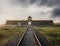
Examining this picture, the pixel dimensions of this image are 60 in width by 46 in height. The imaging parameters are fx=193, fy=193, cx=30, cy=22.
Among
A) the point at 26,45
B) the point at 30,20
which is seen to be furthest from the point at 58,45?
the point at 30,20

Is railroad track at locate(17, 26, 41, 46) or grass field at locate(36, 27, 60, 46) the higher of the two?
railroad track at locate(17, 26, 41, 46)

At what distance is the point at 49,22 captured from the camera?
322ft

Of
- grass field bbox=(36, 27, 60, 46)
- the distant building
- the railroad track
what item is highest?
the railroad track

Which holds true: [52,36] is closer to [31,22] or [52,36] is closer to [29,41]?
[29,41]

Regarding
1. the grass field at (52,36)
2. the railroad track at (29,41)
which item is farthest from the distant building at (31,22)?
the railroad track at (29,41)

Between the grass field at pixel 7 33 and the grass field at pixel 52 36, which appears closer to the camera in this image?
the grass field at pixel 52 36

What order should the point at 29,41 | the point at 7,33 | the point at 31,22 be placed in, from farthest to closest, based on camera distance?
the point at 31,22 < the point at 7,33 < the point at 29,41

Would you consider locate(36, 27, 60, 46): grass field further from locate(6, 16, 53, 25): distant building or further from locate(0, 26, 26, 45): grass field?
locate(6, 16, 53, 25): distant building

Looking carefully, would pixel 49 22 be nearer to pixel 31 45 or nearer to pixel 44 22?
pixel 44 22

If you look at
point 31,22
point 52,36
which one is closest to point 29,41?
point 52,36

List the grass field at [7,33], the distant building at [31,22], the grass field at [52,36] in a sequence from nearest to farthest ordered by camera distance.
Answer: the grass field at [52,36], the grass field at [7,33], the distant building at [31,22]

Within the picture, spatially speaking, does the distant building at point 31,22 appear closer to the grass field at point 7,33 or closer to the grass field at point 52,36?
the grass field at point 7,33

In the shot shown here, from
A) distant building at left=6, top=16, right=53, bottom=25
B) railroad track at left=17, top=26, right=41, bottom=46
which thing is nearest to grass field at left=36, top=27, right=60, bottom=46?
railroad track at left=17, top=26, right=41, bottom=46

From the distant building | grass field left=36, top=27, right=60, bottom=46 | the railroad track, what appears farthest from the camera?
the distant building
